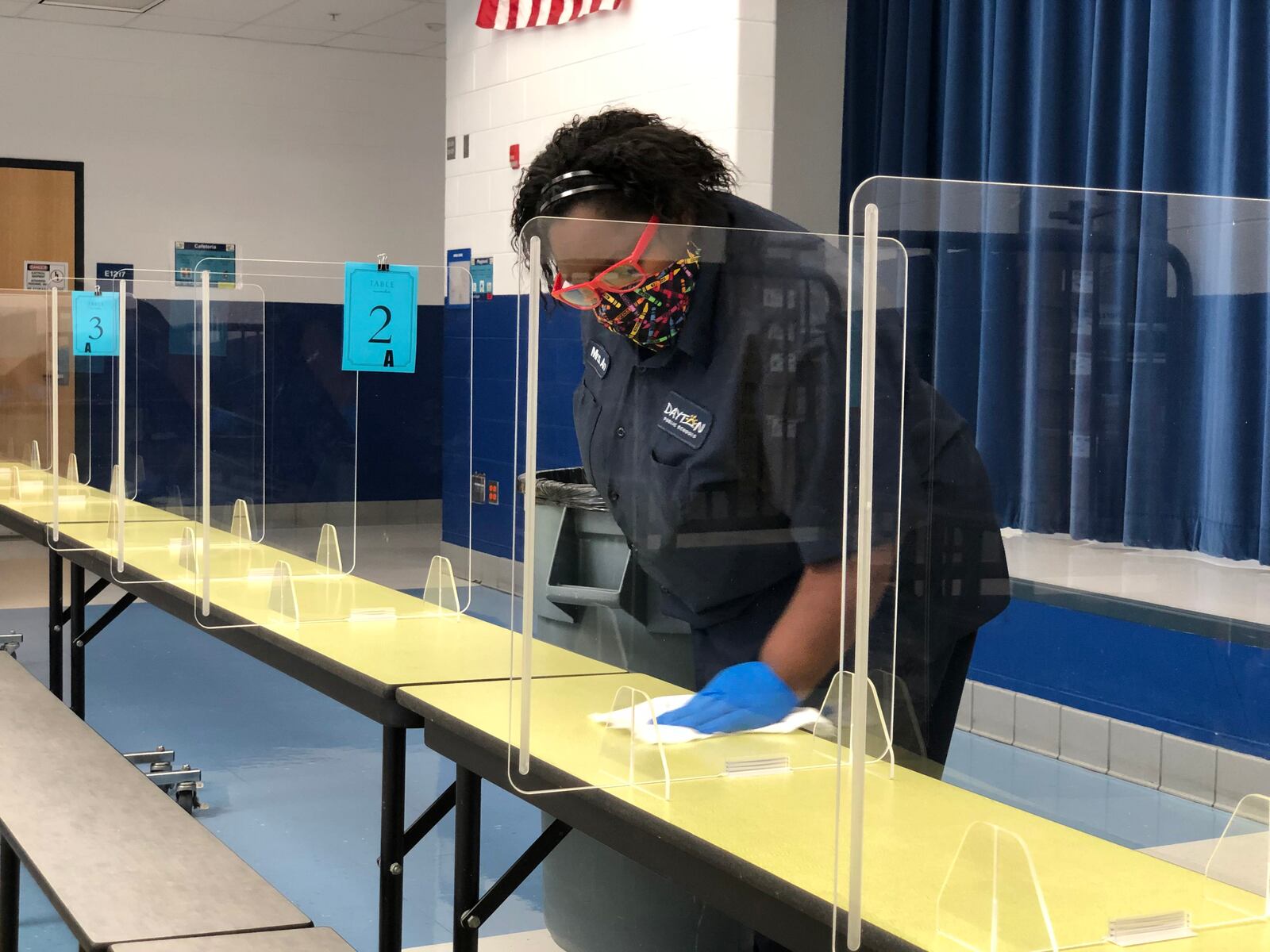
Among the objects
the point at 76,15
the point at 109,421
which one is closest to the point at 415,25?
the point at 76,15

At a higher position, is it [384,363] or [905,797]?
[384,363]

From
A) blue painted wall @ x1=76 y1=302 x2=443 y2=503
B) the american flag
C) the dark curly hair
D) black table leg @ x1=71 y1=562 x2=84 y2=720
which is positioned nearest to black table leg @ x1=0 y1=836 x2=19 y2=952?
blue painted wall @ x1=76 y1=302 x2=443 y2=503

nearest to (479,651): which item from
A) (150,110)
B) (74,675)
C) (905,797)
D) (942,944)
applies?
(905,797)

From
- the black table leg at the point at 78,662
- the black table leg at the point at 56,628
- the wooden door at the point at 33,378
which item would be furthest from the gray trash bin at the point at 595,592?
the black table leg at the point at 56,628

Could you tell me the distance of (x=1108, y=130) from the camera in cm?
412

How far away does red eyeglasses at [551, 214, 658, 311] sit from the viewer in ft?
4.68

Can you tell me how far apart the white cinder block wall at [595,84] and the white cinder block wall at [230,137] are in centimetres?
241

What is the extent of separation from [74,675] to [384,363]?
183cm

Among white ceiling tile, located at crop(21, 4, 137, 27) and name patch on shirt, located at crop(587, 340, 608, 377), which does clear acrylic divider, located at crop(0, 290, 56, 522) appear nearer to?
name patch on shirt, located at crop(587, 340, 608, 377)

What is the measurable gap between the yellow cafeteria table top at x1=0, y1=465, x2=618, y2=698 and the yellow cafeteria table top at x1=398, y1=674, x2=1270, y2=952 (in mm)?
360

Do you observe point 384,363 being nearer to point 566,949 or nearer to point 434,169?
point 566,949

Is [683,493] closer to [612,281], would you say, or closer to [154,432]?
[612,281]

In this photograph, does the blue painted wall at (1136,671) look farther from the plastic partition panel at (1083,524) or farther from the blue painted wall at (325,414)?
the blue painted wall at (325,414)

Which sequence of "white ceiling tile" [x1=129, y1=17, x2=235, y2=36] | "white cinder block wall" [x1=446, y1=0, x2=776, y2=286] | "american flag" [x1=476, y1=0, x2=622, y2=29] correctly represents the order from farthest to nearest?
"white ceiling tile" [x1=129, y1=17, x2=235, y2=36] → "american flag" [x1=476, y1=0, x2=622, y2=29] → "white cinder block wall" [x1=446, y1=0, x2=776, y2=286]
